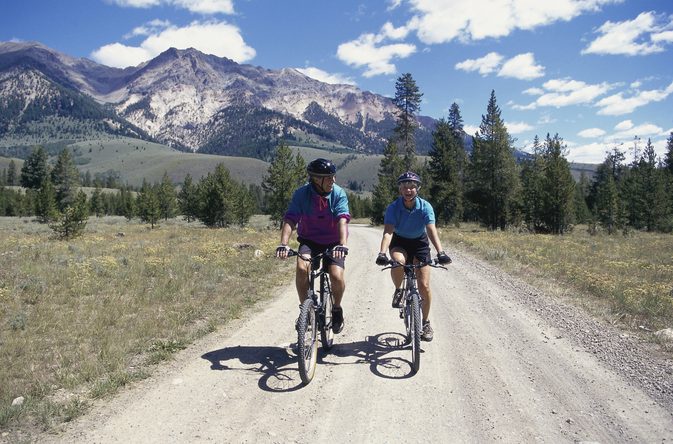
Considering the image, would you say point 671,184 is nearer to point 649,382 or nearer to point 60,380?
point 649,382

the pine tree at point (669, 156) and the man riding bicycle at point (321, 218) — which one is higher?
the pine tree at point (669, 156)

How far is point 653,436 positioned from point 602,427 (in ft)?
1.49

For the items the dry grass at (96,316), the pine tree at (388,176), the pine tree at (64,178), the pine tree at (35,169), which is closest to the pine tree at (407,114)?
the pine tree at (388,176)

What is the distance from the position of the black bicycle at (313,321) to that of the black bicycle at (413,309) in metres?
0.99

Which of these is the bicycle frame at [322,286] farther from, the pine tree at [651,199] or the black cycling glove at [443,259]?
the pine tree at [651,199]

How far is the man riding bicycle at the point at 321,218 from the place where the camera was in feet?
19.4

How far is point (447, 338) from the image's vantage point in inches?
287

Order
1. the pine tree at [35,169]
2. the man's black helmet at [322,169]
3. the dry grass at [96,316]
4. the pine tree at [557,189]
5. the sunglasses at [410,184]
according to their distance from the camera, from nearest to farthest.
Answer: the dry grass at [96,316], the man's black helmet at [322,169], the sunglasses at [410,184], the pine tree at [557,189], the pine tree at [35,169]

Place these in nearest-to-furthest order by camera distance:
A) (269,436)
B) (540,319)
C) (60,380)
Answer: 1. (269,436)
2. (60,380)
3. (540,319)

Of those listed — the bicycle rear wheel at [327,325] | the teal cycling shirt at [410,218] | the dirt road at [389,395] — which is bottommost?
the dirt road at [389,395]

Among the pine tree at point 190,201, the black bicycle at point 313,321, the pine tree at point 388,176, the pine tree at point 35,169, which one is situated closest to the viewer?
the black bicycle at point 313,321

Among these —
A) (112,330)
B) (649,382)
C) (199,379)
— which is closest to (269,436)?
(199,379)

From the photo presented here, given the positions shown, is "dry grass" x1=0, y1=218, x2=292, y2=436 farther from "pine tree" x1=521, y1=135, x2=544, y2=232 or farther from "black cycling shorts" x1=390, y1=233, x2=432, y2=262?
"pine tree" x1=521, y1=135, x2=544, y2=232

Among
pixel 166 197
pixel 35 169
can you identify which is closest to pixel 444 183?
pixel 166 197
